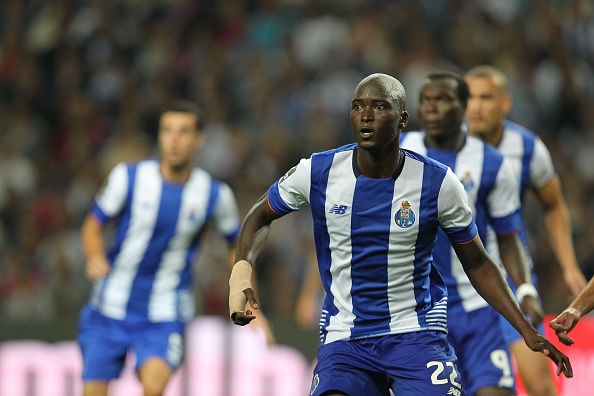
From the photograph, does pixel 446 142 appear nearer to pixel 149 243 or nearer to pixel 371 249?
pixel 371 249

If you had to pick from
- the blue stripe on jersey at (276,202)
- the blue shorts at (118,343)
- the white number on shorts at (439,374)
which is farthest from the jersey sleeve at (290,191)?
the blue shorts at (118,343)

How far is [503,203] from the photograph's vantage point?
5.97 metres

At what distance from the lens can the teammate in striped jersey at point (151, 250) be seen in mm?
6793

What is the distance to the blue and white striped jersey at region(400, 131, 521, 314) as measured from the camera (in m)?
5.95

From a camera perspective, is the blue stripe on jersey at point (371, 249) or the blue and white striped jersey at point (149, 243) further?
the blue and white striped jersey at point (149, 243)

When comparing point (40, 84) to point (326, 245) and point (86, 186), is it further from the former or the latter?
point (326, 245)

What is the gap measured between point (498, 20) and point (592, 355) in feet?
15.1

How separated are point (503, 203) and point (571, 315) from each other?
128cm

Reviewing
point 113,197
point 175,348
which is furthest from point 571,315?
point 113,197

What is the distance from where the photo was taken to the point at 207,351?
8.69m

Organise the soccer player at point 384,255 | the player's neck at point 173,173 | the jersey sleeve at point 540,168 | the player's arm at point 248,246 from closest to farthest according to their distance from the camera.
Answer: the player's arm at point 248,246
the soccer player at point 384,255
the jersey sleeve at point 540,168
the player's neck at point 173,173

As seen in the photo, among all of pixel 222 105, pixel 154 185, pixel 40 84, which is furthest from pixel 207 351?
pixel 40 84

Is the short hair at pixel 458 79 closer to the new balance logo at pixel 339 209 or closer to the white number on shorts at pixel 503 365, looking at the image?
the white number on shorts at pixel 503 365

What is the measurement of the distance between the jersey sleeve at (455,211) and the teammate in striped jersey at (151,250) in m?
2.63
